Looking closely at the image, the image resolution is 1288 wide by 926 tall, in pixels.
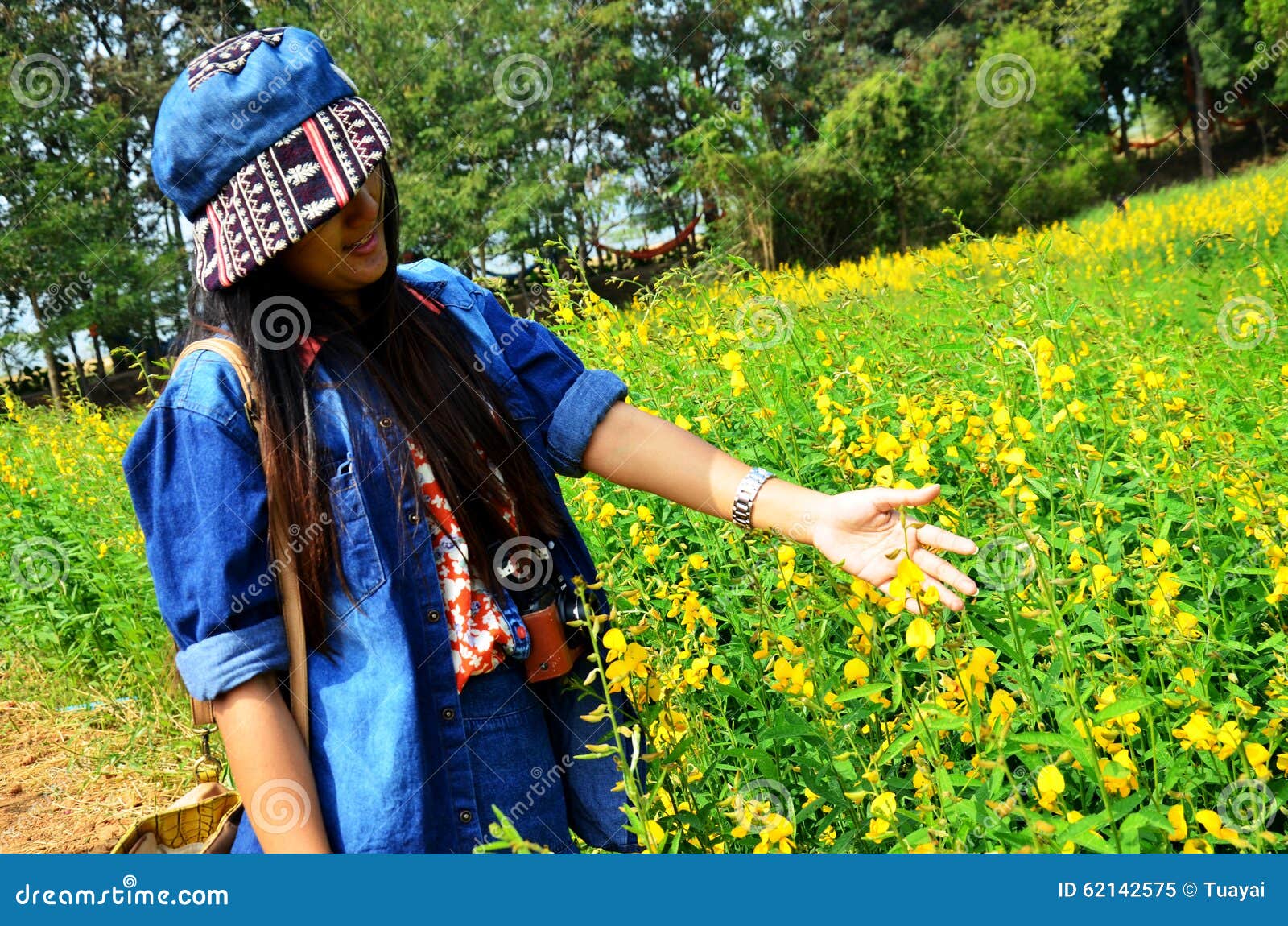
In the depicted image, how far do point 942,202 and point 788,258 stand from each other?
3.39 metres

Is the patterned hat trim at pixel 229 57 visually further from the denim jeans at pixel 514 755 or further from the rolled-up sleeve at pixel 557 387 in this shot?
the denim jeans at pixel 514 755

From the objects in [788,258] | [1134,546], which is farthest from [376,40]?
[1134,546]

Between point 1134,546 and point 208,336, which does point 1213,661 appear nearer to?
point 1134,546

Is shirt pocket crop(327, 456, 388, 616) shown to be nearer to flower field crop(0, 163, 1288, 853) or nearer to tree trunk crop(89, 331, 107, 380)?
flower field crop(0, 163, 1288, 853)

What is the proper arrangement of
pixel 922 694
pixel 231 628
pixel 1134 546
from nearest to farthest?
pixel 231 628, pixel 922 694, pixel 1134 546

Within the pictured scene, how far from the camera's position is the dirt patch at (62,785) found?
348 centimetres

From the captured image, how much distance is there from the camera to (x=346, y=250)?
135cm

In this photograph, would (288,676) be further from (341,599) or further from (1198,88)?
(1198,88)

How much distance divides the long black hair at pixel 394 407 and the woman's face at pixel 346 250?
0.02 m

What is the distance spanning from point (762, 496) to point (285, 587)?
68cm

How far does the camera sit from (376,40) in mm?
19859

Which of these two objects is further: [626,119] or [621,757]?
[626,119]

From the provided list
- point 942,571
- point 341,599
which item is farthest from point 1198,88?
point 341,599

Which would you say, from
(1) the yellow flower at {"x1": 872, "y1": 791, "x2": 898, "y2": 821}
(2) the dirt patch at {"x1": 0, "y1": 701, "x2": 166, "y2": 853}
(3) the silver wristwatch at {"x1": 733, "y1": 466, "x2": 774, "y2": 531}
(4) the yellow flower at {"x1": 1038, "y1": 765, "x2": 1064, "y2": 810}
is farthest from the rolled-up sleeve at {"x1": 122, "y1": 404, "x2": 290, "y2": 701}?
(2) the dirt patch at {"x1": 0, "y1": 701, "x2": 166, "y2": 853}
